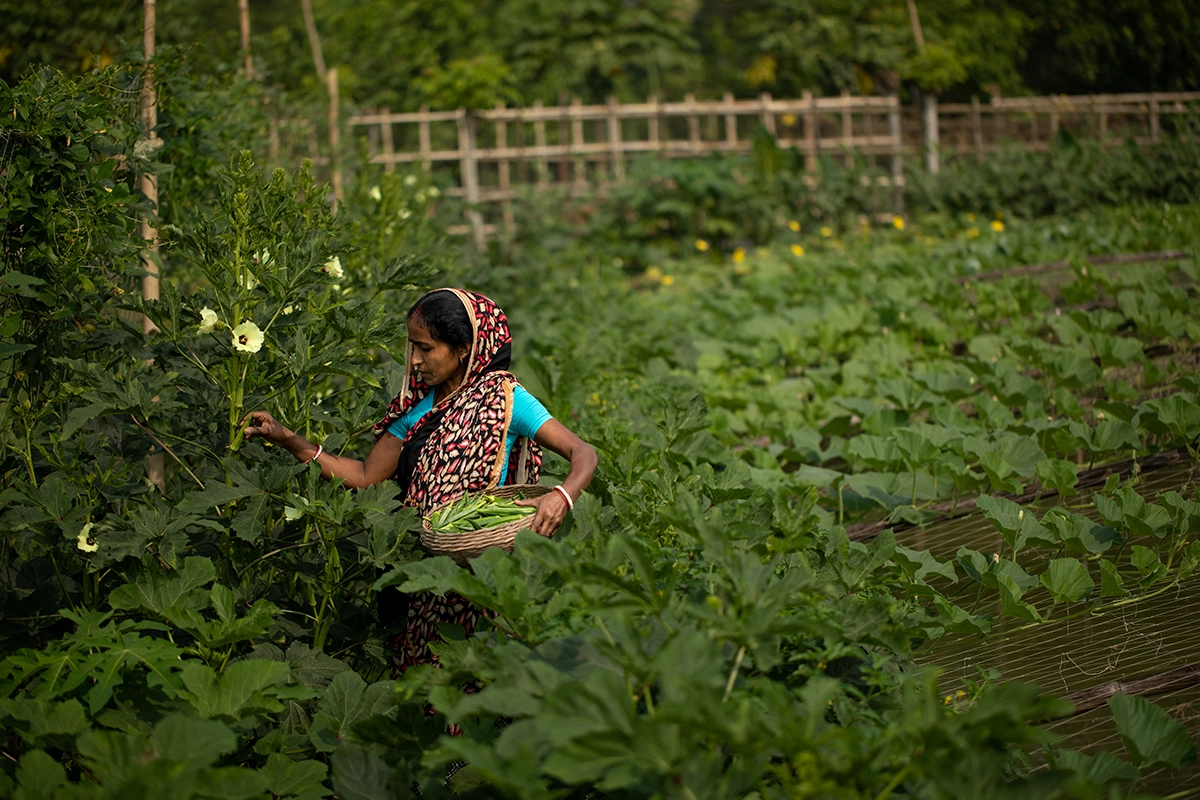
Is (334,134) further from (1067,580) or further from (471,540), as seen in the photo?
(1067,580)

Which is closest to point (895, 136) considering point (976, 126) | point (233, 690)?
point (976, 126)

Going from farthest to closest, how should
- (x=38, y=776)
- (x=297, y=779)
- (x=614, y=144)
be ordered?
(x=614, y=144)
(x=297, y=779)
(x=38, y=776)

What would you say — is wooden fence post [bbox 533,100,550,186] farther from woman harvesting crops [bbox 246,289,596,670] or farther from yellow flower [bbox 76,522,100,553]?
yellow flower [bbox 76,522,100,553]

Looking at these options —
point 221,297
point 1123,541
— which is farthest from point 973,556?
point 221,297

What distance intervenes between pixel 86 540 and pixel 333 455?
2.11 feet

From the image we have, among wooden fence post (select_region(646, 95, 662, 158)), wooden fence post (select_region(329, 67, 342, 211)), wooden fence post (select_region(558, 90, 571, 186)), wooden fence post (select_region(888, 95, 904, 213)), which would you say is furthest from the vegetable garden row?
wooden fence post (select_region(888, 95, 904, 213))

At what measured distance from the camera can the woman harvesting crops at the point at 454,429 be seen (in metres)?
2.67

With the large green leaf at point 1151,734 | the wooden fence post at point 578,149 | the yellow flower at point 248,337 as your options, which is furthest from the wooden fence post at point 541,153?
the large green leaf at point 1151,734

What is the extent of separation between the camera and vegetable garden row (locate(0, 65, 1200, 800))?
1721mm

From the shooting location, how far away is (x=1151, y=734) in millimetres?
2008

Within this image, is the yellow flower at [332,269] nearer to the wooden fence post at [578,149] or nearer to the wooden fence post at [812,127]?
the wooden fence post at [578,149]

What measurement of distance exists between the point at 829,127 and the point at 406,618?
22553mm

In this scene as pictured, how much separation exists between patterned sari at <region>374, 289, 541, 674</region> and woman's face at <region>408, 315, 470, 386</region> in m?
0.03

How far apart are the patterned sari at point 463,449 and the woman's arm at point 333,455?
0.07 m
